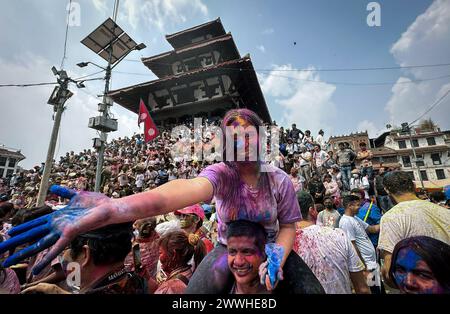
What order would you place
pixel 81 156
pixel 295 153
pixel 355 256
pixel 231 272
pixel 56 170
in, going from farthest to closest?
1. pixel 81 156
2. pixel 56 170
3. pixel 295 153
4. pixel 355 256
5. pixel 231 272

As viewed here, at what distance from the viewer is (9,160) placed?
57.4 m

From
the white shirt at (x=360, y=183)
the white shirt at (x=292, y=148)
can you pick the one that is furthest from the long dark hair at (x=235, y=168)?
the white shirt at (x=292, y=148)

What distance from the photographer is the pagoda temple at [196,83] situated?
69.3 ft

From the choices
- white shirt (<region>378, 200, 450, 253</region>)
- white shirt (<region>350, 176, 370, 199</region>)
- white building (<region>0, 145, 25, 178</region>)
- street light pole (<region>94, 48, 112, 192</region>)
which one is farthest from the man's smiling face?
white building (<region>0, 145, 25, 178</region>)

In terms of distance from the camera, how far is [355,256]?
2.68 metres

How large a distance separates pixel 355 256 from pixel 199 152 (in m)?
12.8

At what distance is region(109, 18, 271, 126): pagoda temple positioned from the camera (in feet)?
69.3

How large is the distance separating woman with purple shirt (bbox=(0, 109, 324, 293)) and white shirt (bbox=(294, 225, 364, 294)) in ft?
3.77

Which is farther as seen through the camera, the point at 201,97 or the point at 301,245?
the point at 201,97

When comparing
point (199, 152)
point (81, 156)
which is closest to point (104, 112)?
point (199, 152)

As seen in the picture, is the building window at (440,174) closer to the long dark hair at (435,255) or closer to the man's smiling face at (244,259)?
the long dark hair at (435,255)

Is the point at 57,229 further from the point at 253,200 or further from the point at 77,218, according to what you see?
the point at 253,200

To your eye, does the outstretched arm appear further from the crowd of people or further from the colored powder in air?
the colored powder in air

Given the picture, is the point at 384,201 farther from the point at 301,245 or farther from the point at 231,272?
the point at 231,272
